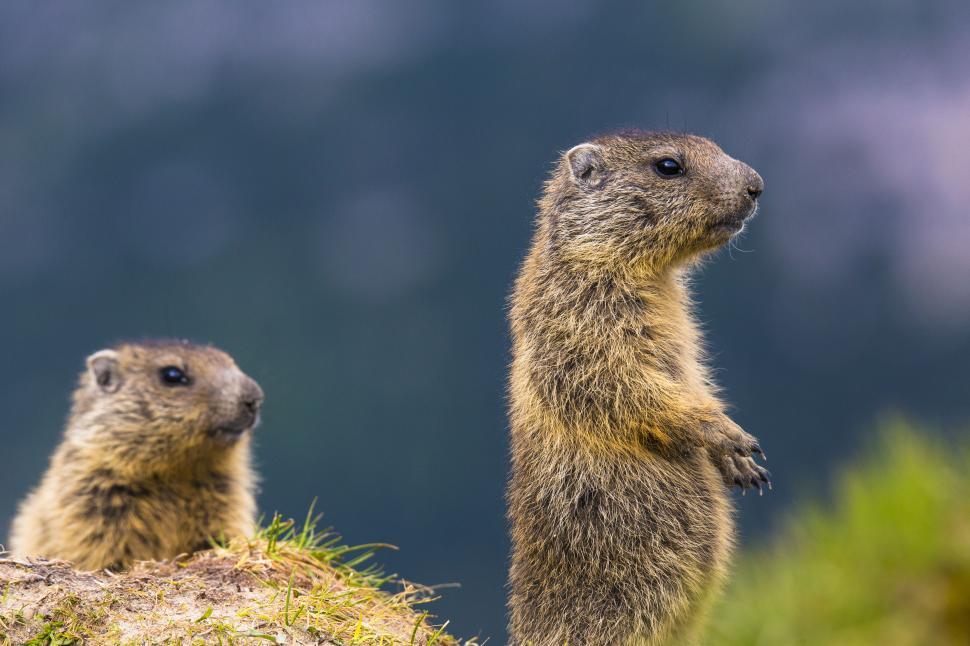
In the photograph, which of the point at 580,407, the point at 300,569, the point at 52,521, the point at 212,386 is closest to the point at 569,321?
the point at 580,407

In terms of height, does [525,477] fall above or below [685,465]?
below

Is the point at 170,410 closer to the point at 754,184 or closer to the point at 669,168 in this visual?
the point at 669,168

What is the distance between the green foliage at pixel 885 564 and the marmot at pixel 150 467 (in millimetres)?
5964

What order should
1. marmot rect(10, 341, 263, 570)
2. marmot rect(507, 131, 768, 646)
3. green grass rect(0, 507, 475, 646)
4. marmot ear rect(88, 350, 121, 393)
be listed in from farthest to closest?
marmot ear rect(88, 350, 121, 393) → marmot rect(10, 341, 263, 570) → marmot rect(507, 131, 768, 646) → green grass rect(0, 507, 475, 646)

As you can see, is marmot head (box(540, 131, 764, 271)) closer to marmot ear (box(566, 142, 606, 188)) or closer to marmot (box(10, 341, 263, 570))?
marmot ear (box(566, 142, 606, 188))

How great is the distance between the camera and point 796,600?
2729 millimetres

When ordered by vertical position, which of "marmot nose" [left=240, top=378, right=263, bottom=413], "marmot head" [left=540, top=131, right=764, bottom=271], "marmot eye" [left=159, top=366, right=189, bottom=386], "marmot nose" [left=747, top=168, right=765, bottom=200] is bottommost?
"marmot eye" [left=159, top=366, right=189, bottom=386]

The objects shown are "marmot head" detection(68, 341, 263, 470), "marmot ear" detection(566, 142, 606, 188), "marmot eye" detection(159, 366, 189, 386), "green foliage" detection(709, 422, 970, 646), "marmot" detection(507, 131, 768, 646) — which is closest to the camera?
"green foliage" detection(709, 422, 970, 646)

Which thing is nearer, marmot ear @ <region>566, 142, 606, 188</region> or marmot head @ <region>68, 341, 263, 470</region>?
marmot ear @ <region>566, 142, 606, 188</region>

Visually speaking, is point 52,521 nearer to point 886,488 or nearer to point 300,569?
point 300,569

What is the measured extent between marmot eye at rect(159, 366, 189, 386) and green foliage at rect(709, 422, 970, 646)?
6581mm

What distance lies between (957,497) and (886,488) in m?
0.16

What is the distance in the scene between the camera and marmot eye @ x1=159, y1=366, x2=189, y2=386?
28.6ft

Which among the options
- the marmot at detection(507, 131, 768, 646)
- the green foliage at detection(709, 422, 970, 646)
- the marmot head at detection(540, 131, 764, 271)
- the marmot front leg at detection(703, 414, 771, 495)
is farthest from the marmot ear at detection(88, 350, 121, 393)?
the green foliage at detection(709, 422, 970, 646)
